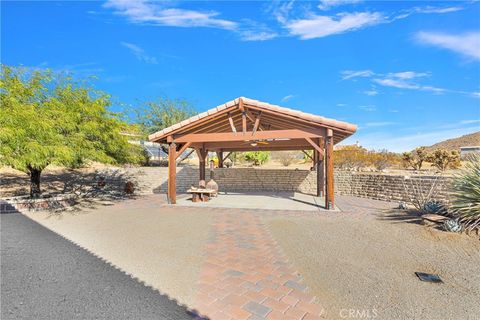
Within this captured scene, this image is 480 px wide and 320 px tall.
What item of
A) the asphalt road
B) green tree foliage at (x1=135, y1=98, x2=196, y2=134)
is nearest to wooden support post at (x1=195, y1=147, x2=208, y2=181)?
green tree foliage at (x1=135, y1=98, x2=196, y2=134)

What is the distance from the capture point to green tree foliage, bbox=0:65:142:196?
6211 millimetres

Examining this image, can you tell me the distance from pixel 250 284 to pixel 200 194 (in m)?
7.57

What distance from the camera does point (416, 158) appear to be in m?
20.7

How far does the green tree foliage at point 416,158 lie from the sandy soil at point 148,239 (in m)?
19.5

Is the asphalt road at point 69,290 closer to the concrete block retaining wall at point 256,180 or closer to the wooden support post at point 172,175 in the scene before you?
the wooden support post at point 172,175

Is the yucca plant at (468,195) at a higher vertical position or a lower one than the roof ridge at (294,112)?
lower

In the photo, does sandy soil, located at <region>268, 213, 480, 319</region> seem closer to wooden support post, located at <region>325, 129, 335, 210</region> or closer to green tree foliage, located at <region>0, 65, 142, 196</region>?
wooden support post, located at <region>325, 129, 335, 210</region>

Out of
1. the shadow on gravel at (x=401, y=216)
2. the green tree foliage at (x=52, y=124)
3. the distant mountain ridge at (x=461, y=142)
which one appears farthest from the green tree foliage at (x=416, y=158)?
the green tree foliage at (x=52, y=124)

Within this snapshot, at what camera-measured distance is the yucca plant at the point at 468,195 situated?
17.9 ft

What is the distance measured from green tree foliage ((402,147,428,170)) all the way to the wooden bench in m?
18.0

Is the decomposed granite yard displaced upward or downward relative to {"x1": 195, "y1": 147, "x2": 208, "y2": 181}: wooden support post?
downward

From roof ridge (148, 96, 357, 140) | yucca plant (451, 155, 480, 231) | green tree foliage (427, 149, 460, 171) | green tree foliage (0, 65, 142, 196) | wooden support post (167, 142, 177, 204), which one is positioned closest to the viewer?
yucca plant (451, 155, 480, 231)

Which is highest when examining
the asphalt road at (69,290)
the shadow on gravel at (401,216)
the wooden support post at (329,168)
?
the wooden support post at (329,168)

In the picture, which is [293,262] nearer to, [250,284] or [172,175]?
[250,284]
